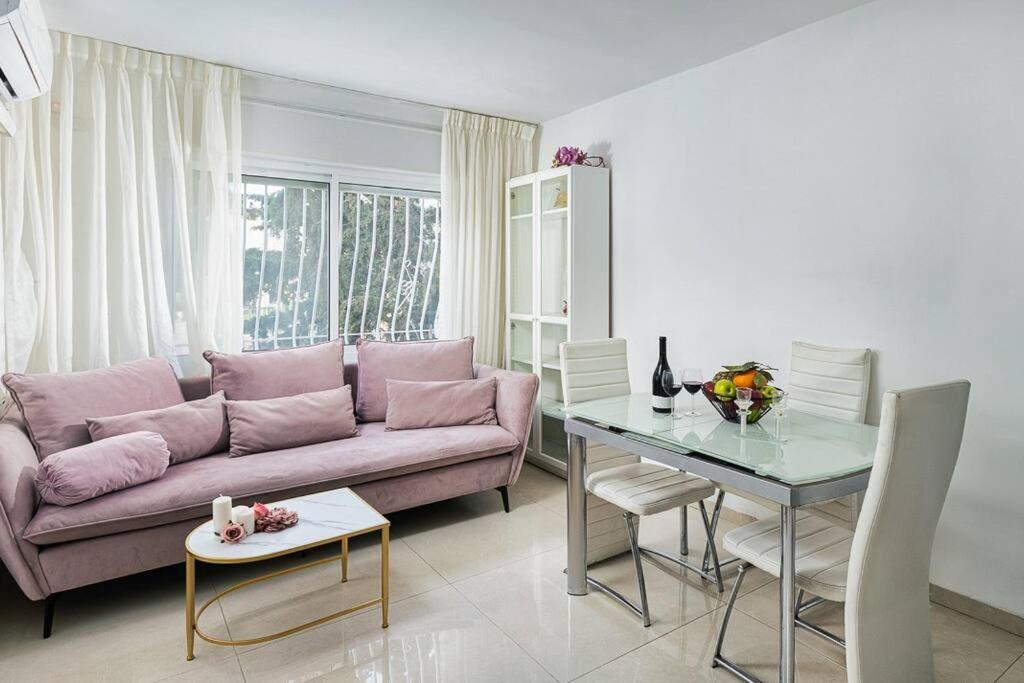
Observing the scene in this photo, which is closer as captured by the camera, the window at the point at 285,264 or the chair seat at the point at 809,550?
the chair seat at the point at 809,550

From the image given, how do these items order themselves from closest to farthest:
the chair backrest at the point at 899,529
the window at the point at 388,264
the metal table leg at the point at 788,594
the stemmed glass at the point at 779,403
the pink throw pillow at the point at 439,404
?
the chair backrest at the point at 899,529, the metal table leg at the point at 788,594, the stemmed glass at the point at 779,403, the pink throw pillow at the point at 439,404, the window at the point at 388,264

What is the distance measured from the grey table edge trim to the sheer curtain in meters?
2.57

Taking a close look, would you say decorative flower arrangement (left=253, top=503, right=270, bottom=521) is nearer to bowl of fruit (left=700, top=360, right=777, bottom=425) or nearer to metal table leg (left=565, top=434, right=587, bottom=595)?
metal table leg (left=565, top=434, right=587, bottom=595)

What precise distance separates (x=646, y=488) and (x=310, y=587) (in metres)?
1.52

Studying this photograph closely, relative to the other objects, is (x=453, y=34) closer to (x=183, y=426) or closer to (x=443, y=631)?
(x=183, y=426)

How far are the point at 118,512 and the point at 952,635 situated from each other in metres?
3.23

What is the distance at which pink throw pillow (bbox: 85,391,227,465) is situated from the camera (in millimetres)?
2574

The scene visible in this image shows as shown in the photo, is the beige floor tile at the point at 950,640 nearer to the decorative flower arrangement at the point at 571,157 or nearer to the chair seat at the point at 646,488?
the chair seat at the point at 646,488

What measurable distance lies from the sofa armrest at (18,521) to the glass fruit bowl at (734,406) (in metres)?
2.57

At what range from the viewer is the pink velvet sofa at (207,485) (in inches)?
83.8

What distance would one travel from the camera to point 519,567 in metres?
2.72

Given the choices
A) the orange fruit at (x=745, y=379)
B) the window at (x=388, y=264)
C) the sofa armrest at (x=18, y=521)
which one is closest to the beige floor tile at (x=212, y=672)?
the sofa armrest at (x=18, y=521)

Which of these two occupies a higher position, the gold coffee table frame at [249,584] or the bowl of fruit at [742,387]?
the bowl of fruit at [742,387]

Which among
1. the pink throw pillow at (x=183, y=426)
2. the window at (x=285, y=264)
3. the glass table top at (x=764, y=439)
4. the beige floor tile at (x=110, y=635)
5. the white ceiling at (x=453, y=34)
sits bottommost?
the beige floor tile at (x=110, y=635)
